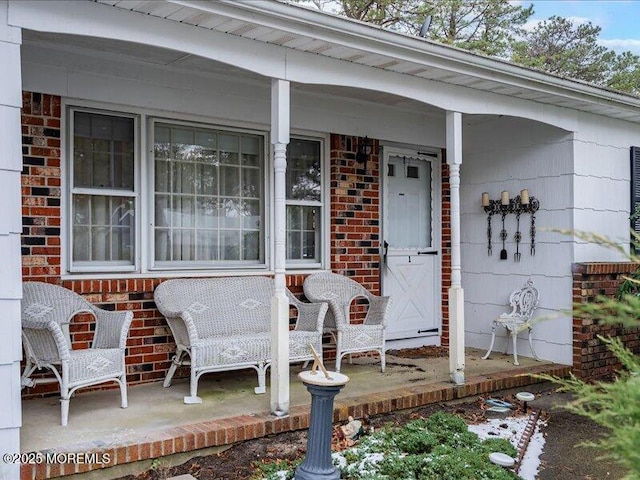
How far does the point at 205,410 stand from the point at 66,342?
98cm

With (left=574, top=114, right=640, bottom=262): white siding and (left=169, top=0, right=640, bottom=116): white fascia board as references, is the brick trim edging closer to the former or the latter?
(left=574, top=114, right=640, bottom=262): white siding

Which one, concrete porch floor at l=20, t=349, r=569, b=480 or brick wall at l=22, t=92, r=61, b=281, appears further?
brick wall at l=22, t=92, r=61, b=281

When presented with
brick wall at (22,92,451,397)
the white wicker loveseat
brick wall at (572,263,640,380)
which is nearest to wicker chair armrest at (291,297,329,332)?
the white wicker loveseat

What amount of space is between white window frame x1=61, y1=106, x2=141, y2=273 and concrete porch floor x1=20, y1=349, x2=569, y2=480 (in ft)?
3.02

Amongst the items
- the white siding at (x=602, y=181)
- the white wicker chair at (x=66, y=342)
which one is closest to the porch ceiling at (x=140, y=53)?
the white wicker chair at (x=66, y=342)

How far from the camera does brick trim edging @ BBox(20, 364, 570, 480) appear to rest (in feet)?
10.4

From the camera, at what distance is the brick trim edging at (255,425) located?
125 inches

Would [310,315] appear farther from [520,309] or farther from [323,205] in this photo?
[520,309]

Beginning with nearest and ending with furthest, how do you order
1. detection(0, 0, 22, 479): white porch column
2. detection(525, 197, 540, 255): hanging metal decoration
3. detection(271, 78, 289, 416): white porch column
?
detection(0, 0, 22, 479): white porch column, detection(271, 78, 289, 416): white porch column, detection(525, 197, 540, 255): hanging metal decoration

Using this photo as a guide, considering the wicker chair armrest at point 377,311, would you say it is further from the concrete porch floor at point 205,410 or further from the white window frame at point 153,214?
the white window frame at point 153,214

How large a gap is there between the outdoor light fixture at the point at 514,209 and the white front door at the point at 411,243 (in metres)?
0.54

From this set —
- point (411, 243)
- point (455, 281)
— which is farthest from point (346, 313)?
point (411, 243)

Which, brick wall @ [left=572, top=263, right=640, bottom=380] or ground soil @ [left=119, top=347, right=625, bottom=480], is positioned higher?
brick wall @ [left=572, top=263, right=640, bottom=380]

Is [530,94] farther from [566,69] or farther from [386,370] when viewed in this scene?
[566,69]
